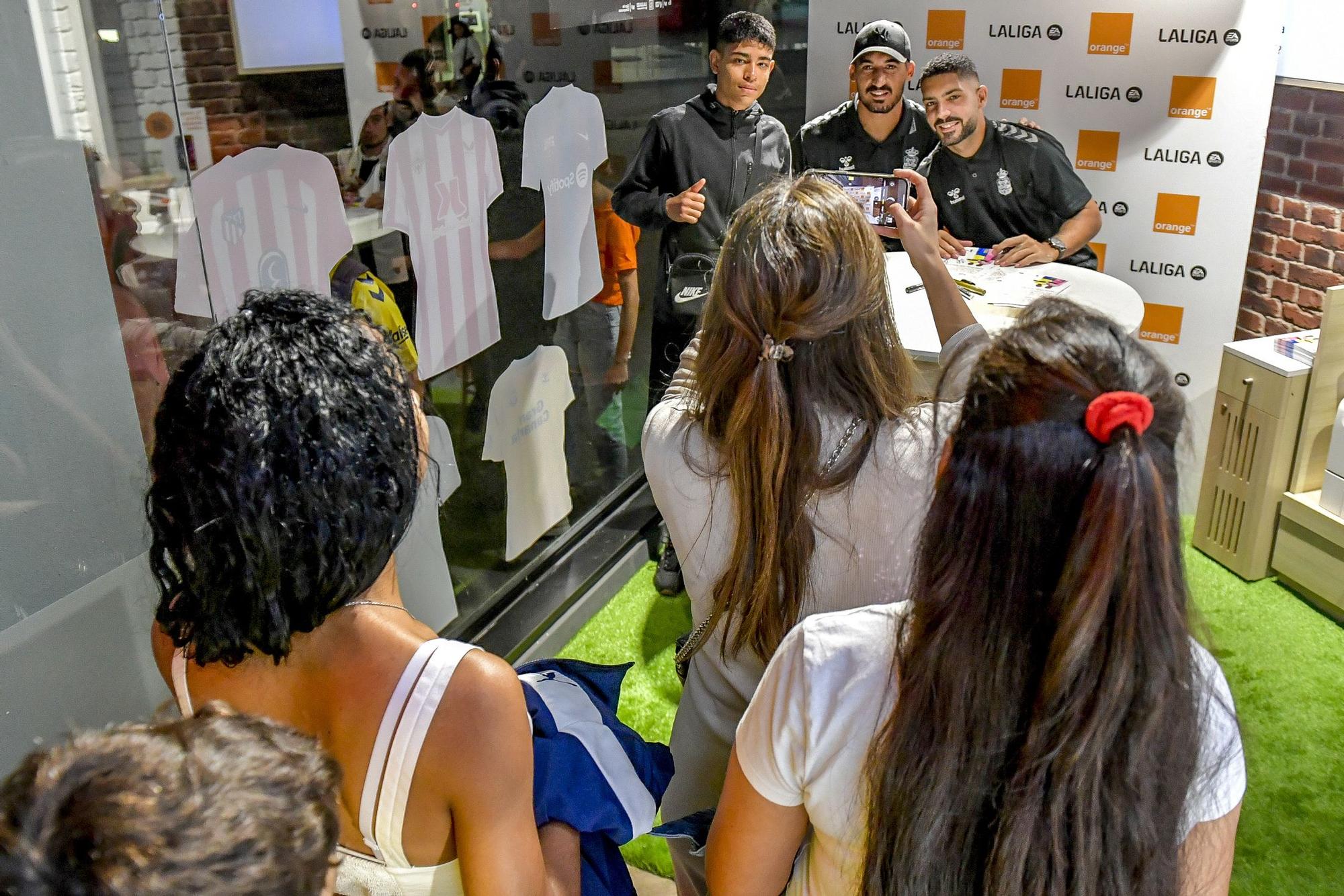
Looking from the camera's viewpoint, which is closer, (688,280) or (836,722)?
(836,722)

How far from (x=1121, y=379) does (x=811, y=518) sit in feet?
2.06

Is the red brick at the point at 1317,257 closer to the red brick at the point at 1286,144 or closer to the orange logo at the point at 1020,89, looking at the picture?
the red brick at the point at 1286,144

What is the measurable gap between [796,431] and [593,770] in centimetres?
53

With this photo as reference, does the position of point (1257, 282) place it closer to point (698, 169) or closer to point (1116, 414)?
point (698, 169)

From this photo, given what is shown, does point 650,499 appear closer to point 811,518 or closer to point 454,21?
point 454,21

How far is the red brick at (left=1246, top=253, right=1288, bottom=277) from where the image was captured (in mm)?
3900

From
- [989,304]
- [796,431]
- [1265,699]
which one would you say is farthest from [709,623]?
[1265,699]

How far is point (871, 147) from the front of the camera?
12.7 feet

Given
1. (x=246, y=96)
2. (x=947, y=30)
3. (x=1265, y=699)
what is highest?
(x=947, y=30)

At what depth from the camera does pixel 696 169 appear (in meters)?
3.45

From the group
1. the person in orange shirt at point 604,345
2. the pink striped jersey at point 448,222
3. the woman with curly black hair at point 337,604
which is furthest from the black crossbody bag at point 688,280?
the woman with curly black hair at point 337,604

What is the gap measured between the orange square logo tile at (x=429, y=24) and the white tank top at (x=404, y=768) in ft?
5.52

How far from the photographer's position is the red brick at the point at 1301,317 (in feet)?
12.5

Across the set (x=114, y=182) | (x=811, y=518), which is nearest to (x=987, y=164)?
(x=811, y=518)
